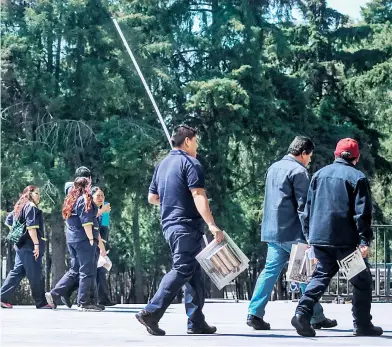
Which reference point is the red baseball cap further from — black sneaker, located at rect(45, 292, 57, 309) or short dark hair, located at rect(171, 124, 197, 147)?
black sneaker, located at rect(45, 292, 57, 309)

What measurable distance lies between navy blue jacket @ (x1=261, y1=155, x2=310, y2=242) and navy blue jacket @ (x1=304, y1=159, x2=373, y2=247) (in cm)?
56

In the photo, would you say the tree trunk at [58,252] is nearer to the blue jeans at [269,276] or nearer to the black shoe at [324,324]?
the black shoe at [324,324]

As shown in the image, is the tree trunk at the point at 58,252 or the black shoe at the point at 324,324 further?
the tree trunk at the point at 58,252

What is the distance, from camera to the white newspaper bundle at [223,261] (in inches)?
351

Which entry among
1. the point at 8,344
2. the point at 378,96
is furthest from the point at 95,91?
the point at 8,344

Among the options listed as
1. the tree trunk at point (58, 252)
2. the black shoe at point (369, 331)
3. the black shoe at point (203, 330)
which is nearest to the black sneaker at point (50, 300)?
the black shoe at point (203, 330)

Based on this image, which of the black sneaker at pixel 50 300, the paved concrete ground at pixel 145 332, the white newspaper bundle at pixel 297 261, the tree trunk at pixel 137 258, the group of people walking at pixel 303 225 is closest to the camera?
the paved concrete ground at pixel 145 332

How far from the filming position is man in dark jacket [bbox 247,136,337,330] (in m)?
9.62

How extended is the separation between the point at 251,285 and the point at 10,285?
35.4 metres

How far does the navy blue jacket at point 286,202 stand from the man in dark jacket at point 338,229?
0.45 meters

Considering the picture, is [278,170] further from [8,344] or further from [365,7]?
[365,7]

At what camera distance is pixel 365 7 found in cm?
3962

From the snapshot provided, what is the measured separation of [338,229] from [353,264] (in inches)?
12.6

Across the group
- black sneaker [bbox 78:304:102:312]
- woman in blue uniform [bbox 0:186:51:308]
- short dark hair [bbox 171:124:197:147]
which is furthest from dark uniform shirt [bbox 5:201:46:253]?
short dark hair [bbox 171:124:197:147]
